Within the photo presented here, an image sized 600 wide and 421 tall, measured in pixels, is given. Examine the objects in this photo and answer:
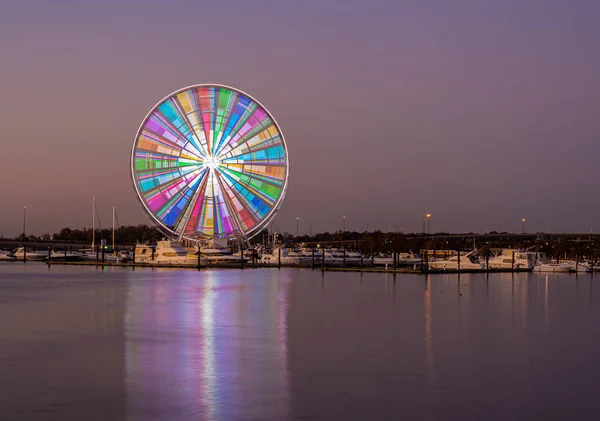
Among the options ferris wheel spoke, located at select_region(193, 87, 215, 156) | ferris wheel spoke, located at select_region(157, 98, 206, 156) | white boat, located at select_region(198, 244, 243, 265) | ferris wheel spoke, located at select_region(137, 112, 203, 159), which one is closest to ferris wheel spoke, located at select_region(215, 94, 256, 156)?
ferris wheel spoke, located at select_region(193, 87, 215, 156)

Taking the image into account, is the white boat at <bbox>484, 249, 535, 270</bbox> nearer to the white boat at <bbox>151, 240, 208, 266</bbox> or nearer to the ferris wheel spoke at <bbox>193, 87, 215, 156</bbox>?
the white boat at <bbox>151, 240, 208, 266</bbox>

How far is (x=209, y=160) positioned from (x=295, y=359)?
140 feet

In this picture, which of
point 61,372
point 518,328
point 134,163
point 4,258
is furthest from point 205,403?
point 4,258

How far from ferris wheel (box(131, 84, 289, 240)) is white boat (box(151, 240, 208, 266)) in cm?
1307

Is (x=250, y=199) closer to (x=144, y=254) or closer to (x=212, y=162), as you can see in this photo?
(x=212, y=162)

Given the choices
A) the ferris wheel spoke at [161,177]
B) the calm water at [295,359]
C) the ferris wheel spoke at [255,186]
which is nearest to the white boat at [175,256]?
the ferris wheel spoke at [255,186]

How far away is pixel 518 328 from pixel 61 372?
15306 mm

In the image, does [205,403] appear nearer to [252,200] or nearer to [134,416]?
[134,416]

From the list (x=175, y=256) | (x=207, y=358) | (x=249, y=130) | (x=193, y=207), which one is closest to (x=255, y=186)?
(x=249, y=130)

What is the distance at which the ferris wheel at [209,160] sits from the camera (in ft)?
196

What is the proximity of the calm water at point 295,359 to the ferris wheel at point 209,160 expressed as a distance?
23520 mm

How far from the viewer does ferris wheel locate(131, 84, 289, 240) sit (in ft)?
196

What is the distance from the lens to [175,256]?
77250 mm

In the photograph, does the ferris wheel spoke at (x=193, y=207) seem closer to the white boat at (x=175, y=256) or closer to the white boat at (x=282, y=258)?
the white boat at (x=175, y=256)
